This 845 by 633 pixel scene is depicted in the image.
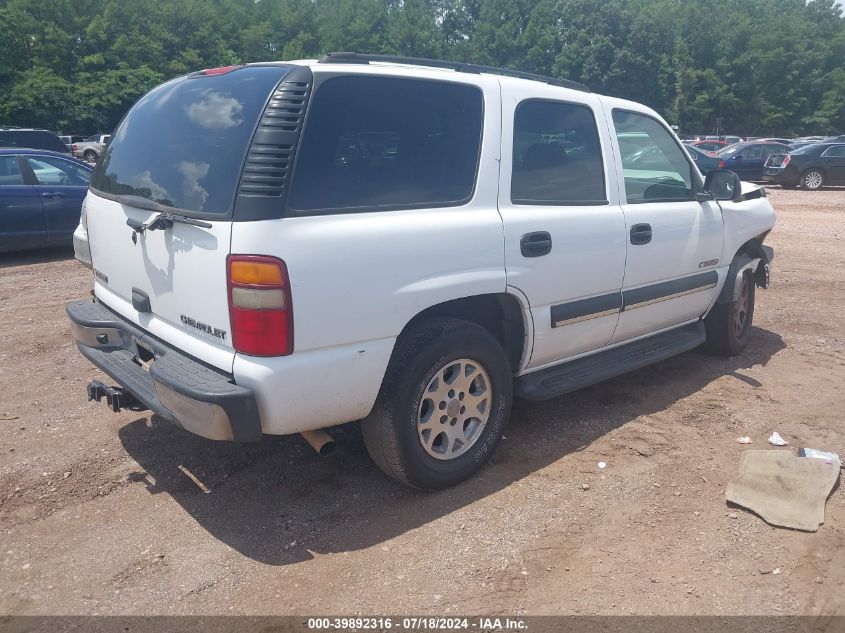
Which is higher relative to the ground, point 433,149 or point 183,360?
point 433,149

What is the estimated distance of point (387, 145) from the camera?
10.2ft

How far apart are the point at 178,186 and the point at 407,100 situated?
43.7 inches

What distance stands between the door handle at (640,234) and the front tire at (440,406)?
1239 mm

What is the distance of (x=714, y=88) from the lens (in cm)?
6141

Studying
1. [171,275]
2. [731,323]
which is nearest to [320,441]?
[171,275]

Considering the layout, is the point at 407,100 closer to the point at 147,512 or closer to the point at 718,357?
the point at 147,512

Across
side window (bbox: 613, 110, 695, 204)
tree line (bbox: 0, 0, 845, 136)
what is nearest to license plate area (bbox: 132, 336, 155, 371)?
side window (bbox: 613, 110, 695, 204)

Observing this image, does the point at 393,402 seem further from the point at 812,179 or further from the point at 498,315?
the point at 812,179

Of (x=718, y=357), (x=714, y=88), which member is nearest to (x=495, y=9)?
(x=714, y=88)

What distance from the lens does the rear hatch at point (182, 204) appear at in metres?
2.82

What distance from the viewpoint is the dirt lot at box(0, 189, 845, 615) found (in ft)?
9.13

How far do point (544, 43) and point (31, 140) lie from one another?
2295 inches

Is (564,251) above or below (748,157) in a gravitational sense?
above

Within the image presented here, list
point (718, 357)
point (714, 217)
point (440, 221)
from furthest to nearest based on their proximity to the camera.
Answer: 1. point (718, 357)
2. point (714, 217)
3. point (440, 221)
